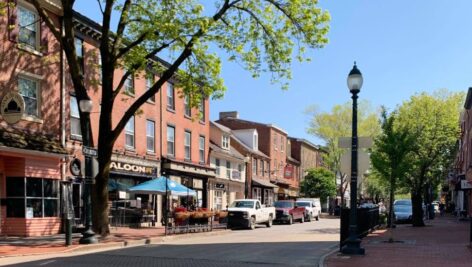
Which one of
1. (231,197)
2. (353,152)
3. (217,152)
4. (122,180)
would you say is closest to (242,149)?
(231,197)

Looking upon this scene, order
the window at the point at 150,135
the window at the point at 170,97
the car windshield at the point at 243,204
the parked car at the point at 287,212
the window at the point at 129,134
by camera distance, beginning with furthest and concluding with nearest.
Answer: the parked car at the point at 287,212, the window at the point at 170,97, the car windshield at the point at 243,204, the window at the point at 150,135, the window at the point at 129,134

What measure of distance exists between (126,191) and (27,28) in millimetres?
9976

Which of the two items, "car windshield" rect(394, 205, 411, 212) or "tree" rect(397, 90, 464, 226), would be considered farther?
"car windshield" rect(394, 205, 411, 212)

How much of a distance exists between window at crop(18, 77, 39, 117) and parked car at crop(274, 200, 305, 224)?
21.5 m

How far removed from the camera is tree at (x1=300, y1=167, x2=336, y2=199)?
65.9 meters

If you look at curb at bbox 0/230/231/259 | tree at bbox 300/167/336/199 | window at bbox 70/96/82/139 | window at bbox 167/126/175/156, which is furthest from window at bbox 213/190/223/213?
tree at bbox 300/167/336/199

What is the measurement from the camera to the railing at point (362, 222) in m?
17.6

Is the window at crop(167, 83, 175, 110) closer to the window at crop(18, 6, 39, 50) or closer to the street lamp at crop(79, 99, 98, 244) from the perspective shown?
the window at crop(18, 6, 39, 50)

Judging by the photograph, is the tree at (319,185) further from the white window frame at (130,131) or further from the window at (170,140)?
the white window frame at (130,131)

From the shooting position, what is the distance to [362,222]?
21891 millimetres

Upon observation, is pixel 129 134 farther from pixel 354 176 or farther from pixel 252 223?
pixel 354 176

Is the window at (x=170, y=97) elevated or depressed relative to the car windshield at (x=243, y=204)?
elevated

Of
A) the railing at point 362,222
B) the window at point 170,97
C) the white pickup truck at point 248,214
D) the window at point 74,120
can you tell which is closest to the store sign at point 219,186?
the white pickup truck at point 248,214

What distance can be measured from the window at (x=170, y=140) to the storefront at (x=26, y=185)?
470 inches
